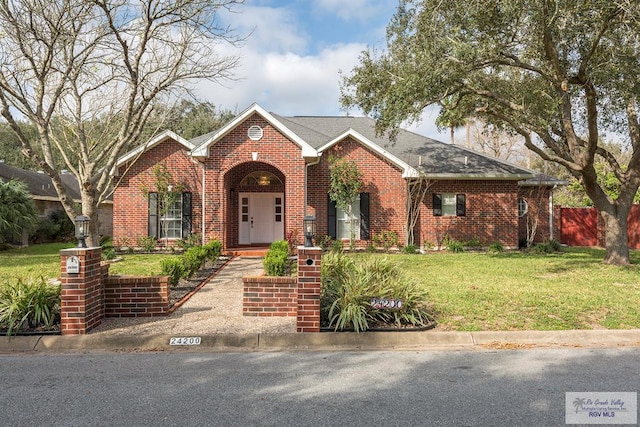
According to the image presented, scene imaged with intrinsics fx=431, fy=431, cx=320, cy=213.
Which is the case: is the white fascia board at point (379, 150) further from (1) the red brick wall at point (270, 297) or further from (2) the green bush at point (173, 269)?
(1) the red brick wall at point (270, 297)

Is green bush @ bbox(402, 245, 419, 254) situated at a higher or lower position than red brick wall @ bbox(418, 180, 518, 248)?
lower

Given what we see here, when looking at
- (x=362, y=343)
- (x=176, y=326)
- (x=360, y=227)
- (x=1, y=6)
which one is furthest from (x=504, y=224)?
(x=1, y=6)

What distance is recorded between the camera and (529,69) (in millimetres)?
11266

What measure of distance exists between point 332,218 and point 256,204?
3.30m

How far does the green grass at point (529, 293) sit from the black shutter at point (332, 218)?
381cm

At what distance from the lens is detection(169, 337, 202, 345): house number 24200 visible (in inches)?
225

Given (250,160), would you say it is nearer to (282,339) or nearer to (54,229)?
(282,339)

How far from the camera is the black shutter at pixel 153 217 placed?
16.2 m

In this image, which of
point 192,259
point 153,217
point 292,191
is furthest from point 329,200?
point 192,259

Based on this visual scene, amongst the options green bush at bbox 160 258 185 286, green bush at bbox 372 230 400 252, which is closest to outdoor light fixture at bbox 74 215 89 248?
green bush at bbox 160 258 185 286

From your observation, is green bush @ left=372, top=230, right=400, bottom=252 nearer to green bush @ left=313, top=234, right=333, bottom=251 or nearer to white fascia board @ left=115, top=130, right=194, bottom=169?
green bush @ left=313, top=234, right=333, bottom=251

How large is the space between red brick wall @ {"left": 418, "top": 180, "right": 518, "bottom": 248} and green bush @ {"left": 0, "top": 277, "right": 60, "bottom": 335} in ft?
43.1
